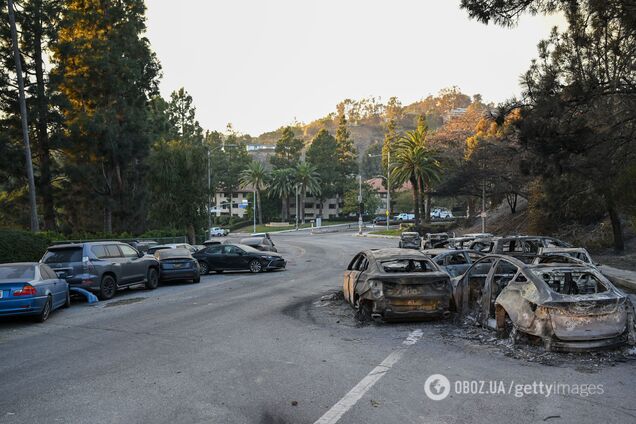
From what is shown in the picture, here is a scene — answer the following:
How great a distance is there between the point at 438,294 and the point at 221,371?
4.94 metres

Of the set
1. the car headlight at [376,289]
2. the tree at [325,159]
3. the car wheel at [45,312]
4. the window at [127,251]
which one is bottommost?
the car wheel at [45,312]

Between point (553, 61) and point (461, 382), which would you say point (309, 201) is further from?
point (461, 382)

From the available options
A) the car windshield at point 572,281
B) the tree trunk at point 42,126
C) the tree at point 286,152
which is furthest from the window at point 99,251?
the tree at point 286,152

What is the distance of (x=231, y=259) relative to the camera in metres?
24.6

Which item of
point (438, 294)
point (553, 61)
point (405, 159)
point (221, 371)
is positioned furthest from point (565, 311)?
point (405, 159)

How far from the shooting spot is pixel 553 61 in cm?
1711

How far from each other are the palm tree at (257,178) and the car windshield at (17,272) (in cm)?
9617

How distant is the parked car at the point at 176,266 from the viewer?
20.2 metres

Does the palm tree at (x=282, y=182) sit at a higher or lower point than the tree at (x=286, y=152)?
lower

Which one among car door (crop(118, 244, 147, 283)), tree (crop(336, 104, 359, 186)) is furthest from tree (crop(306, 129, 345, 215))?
car door (crop(118, 244, 147, 283))

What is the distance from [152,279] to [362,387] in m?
13.7

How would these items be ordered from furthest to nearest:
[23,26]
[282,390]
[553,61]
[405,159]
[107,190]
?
[405,159], [107,190], [23,26], [553,61], [282,390]

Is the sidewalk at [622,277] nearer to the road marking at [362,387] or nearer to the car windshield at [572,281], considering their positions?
the car windshield at [572,281]

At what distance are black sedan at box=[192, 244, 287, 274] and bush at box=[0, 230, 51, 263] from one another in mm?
6304
